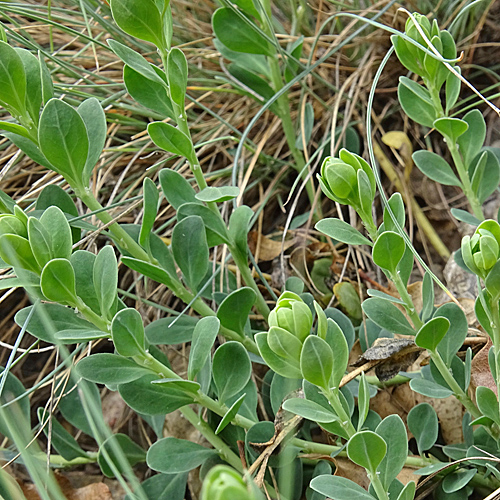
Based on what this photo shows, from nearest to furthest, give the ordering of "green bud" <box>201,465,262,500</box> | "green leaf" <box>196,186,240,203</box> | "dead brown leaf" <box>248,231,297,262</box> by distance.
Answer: "green bud" <box>201,465,262,500</box>
"green leaf" <box>196,186,240,203</box>
"dead brown leaf" <box>248,231,297,262</box>

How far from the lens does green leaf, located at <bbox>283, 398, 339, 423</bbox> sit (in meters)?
0.69

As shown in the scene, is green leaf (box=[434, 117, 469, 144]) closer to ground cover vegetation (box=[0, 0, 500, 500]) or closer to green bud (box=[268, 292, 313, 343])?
ground cover vegetation (box=[0, 0, 500, 500])

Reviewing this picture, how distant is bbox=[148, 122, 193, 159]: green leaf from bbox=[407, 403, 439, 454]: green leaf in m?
0.54

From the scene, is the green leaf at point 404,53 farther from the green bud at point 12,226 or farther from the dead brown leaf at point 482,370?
the green bud at point 12,226

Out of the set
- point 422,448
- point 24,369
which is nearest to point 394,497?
point 422,448

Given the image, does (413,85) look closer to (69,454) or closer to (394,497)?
(394,497)

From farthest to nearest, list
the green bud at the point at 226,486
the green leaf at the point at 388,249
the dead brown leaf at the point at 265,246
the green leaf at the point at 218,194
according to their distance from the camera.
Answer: the dead brown leaf at the point at 265,246
the green leaf at the point at 218,194
the green leaf at the point at 388,249
the green bud at the point at 226,486

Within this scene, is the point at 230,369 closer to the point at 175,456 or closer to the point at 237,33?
the point at 175,456

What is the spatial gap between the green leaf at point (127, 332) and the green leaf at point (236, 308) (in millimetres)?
177

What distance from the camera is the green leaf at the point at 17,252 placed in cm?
64

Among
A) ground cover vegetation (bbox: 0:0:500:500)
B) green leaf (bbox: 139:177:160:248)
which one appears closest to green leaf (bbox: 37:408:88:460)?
ground cover vegetation (bbox: 0:0:500:500)

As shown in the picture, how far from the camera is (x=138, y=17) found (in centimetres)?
79

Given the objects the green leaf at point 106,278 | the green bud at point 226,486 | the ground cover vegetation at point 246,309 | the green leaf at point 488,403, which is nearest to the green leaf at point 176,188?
the ground cover vegetation at point 246,309

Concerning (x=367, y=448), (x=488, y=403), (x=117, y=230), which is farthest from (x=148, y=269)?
(x=488, y=403)
